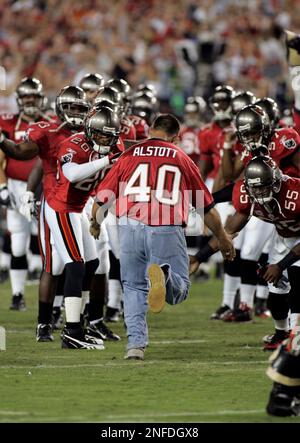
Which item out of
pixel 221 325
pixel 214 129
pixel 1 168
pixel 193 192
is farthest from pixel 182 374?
pixel 214 129

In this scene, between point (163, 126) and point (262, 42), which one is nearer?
point (163, 126)

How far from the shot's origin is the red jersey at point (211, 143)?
12047mm

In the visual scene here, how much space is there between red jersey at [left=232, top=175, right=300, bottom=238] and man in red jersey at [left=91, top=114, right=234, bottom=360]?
48 cm

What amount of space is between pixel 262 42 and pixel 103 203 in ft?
37.8

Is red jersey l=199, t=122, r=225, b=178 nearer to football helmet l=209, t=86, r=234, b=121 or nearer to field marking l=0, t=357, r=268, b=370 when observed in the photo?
football helmet l=209, t=86, r=234, b=121

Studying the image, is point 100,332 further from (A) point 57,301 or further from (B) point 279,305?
(B) point 279,305

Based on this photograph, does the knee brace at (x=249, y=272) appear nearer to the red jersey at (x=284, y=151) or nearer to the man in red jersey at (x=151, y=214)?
the red jersey at (x=284, y=151)

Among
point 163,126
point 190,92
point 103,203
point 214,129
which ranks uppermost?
point 163,126

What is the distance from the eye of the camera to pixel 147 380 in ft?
22.2

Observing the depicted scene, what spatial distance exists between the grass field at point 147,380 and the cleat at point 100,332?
0.11m

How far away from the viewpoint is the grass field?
18.9ft

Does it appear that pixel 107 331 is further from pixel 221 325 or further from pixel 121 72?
pixel 121 72

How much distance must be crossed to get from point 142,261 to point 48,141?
159 centimetres

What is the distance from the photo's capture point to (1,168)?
10.3 m
